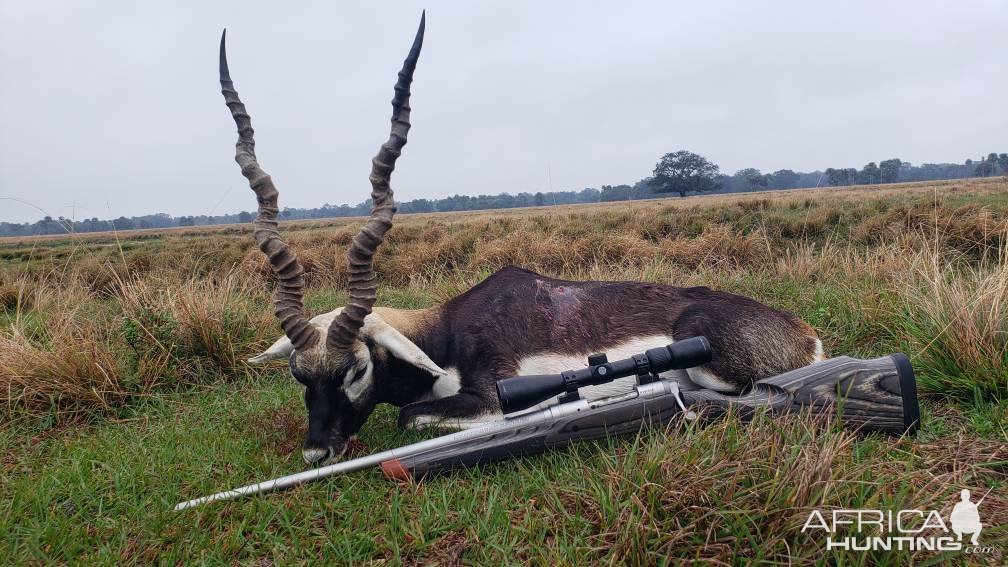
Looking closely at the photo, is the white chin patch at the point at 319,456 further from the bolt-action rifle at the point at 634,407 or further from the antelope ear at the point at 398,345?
the antelope ear at the point at 398,345

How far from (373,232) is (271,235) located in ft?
2.45

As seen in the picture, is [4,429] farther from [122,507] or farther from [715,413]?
[715,413]

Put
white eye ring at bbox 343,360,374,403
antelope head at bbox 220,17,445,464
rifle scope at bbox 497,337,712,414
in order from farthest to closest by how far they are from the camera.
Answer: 1. white eye ring at bbox 343,360,374,403
2. antelope head at bbox 220,17,445,464
3. rifle scope at bbox 497,337,712,414

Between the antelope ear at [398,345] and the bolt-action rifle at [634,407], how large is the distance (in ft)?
2.32

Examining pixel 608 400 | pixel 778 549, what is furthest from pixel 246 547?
pixel 778 549

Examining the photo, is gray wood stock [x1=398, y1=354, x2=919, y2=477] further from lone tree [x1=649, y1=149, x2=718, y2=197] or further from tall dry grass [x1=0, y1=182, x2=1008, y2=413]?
lone tree [x1=649, y1=149, x2=718, y2=197]

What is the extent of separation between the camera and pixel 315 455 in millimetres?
3467

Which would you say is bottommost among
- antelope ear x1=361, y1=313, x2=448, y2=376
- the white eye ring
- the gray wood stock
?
the gray wood stock

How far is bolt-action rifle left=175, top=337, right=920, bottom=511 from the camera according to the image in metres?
3.21

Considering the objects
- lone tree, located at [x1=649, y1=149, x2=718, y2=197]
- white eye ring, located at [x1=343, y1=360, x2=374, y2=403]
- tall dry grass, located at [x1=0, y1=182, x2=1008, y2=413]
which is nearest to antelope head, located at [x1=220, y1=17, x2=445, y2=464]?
white eye ring, located at [x1=343, y1=360, x2=374, y2=403]

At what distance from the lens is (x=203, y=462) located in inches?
148

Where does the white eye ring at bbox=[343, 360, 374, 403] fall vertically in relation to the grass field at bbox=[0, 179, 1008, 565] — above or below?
above

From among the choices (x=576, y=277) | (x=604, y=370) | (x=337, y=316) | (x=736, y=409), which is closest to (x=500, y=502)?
(x=604, y=370)

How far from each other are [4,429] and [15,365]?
694mm
